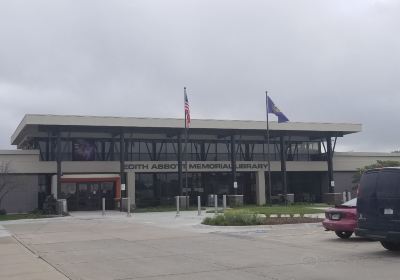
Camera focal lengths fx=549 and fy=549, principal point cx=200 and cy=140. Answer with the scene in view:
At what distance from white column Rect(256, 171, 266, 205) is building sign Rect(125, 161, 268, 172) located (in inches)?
23.2

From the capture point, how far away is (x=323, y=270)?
10797mm

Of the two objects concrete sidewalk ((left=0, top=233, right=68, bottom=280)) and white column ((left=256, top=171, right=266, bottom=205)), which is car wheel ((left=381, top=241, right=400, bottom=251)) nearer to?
concrete sidewalk ((left=0, top=233, right=68, bottom=280))

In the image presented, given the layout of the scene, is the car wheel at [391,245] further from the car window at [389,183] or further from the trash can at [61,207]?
the trash can at [61,207]

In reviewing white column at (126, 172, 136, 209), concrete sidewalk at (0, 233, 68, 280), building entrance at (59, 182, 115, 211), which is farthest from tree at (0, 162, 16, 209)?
concrete sidewalk at (0, 233, 68, 280)

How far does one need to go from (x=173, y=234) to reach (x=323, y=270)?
10.3 meters

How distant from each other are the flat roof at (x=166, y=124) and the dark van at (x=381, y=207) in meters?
33.4

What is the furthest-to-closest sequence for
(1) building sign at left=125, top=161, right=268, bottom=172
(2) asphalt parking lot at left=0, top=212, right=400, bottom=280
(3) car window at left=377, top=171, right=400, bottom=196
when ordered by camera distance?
(1) building sign at left=125, top=161, right=268, bottom=172, (3) car window at left=377, top=171, right=400, bottom=196, (2) asphalt parking lot at left=0, top=212, right=400, bottom=280

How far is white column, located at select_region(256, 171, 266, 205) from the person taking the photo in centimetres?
→ 5244

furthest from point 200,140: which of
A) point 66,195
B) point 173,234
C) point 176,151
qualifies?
point 173,234

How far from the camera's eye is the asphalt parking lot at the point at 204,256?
10750 mm

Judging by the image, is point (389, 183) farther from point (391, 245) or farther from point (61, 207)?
point (61, 207)

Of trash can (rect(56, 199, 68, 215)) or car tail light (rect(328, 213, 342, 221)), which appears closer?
car tail light (rect(328, 213, 342, 221))

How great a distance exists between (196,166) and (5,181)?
55.1 ft

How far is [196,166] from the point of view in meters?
50.7
